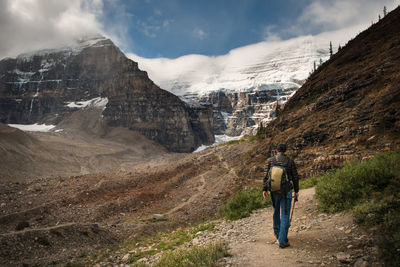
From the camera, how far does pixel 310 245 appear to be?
15.6 feet

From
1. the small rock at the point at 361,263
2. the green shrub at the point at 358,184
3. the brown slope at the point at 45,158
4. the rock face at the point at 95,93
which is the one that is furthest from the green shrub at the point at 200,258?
the rock face at the point at 95,93

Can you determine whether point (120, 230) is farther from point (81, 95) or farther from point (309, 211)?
point (81, 95)

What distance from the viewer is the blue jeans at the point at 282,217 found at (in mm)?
4891

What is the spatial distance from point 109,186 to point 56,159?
32510 millimetres

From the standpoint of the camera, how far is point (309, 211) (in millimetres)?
7094

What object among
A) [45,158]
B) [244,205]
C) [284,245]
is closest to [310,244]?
[284,245]

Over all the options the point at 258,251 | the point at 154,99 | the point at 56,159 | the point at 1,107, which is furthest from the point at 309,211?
the point at 1,107

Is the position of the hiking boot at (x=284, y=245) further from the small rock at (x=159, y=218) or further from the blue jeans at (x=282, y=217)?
the small rock at (x=159, y=218)

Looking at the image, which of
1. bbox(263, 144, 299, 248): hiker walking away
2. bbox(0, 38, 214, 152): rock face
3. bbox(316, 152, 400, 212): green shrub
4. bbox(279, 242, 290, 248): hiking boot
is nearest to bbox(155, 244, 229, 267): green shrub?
bbox(279, 242, 290, 248): hiking boot

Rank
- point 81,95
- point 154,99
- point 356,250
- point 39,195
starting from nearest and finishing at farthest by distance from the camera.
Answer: point 356,250, point 39,195, point 154,99, point 81,95

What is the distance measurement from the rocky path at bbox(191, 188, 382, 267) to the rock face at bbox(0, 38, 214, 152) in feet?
348

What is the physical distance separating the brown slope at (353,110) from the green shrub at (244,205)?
3746mm

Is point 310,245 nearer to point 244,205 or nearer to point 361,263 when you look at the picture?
point 361,263

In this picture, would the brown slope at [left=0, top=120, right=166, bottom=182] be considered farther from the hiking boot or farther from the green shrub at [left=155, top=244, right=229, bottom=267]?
the hiking boot
